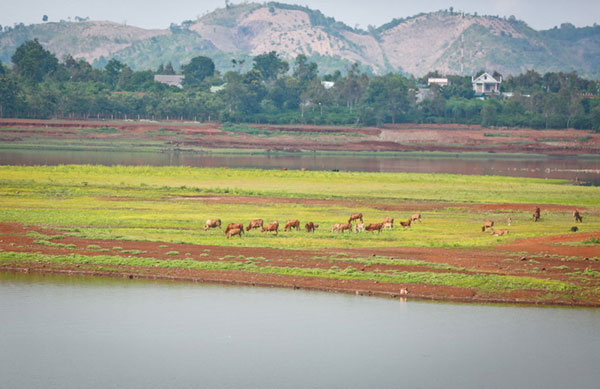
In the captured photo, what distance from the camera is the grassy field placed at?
4565cm

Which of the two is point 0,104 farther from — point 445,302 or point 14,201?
point 445,302

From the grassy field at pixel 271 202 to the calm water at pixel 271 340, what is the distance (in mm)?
9622

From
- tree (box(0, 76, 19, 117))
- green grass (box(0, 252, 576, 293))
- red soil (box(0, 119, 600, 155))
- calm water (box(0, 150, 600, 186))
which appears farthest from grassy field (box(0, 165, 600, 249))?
tree (box(0, 76, 19, 117))

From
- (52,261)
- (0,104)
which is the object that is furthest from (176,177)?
(0,104)

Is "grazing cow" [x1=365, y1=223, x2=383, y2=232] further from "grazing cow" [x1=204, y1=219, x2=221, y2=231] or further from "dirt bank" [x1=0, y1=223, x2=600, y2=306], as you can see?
"grazing cow" [x1=204, y1=219, x2=221, y2=231]

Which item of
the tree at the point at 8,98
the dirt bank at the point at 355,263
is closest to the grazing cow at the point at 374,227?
the dirt bank at the point at 355,263

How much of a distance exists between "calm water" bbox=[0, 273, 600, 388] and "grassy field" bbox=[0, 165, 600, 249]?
9.62 metres

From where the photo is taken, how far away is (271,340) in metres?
28.2

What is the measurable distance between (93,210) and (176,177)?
98.2 feet

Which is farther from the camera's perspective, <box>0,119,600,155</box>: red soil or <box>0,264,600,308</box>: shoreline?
<box>0,119,600,155</box>: red soil

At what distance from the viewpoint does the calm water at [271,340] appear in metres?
24.8

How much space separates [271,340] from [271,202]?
117ft

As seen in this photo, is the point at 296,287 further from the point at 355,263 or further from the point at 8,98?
the point at 8,98

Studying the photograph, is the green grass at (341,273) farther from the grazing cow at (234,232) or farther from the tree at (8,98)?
the tree at (8,98)
